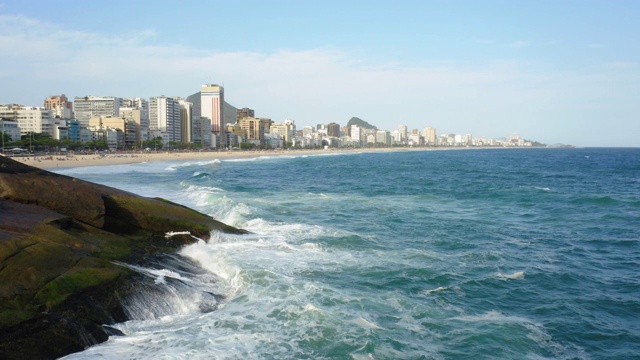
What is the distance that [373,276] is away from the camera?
14.0 meters

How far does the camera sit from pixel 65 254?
1034 centimetres

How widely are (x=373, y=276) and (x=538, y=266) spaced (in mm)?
5662

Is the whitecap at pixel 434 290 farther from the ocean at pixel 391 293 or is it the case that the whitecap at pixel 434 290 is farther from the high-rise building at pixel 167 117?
the high-rise building at pixel 167 117

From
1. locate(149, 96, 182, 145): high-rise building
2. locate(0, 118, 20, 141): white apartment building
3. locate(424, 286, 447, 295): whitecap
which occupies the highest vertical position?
locate(149, 96, 182, 145): high-rise building

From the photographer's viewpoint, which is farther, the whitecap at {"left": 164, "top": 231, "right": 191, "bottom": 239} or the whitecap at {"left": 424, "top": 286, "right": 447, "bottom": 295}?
the whitecap at {"left": 164, "top": 231, "right": 191, "bottom": 239}

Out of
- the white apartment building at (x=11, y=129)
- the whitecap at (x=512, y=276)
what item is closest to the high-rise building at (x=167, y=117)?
the white apartment building at (x=11, y=129)

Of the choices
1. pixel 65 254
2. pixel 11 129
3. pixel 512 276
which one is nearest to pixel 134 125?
pixel 11 129

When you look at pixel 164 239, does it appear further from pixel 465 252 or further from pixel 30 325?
pixel 465 252

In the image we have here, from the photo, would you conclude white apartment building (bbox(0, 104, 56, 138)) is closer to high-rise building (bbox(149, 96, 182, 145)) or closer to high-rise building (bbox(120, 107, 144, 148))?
high-rise building (bbox(120, 107, 144, 148))

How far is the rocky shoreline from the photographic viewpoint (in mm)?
8375

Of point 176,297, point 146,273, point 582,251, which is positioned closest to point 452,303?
point 176,297

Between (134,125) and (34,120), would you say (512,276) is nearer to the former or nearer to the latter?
(34,120)

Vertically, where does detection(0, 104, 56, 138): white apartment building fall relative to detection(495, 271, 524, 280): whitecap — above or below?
above

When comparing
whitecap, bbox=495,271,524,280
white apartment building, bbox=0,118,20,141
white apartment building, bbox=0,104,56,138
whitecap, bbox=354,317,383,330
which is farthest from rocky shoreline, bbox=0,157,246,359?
white apartment building, bbox=0,104,56,138
